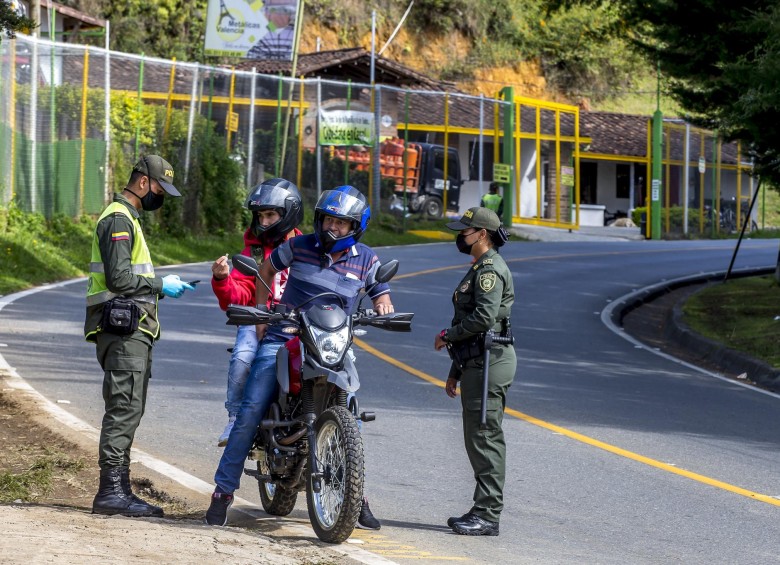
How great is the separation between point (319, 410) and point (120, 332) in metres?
1.10

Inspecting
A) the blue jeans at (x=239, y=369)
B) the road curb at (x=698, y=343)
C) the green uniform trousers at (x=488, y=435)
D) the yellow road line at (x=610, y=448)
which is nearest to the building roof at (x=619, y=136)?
the road curb at (x=698, y=343)

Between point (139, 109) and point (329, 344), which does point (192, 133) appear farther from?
point (329, 344)

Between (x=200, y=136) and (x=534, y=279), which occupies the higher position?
(x=200, y=136)

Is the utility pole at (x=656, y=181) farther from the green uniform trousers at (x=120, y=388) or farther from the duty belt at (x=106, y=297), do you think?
the green uniform trousers at (x=120, y=388)

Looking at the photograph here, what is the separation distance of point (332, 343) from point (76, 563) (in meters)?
1.65

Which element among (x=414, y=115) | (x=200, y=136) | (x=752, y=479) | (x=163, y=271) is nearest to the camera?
(x=752, y=479)

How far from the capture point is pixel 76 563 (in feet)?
17.5

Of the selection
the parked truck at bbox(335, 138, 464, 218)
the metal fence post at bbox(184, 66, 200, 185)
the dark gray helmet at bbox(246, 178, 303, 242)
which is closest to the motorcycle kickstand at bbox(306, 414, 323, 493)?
the dark gray helmet at bbox(246, 178, 303, 242)

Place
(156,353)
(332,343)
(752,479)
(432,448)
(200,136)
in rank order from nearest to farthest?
(332,343) < (752,479) < (432,448) < (156,353) < (200,136)

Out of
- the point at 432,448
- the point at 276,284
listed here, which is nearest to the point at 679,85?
the point at 432,448

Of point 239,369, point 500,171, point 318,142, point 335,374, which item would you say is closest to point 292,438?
point 335,374

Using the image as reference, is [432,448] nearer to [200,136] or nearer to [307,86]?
[200,136]

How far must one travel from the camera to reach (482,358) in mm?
7191

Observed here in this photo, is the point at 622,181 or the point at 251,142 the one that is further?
the point at 622,181
